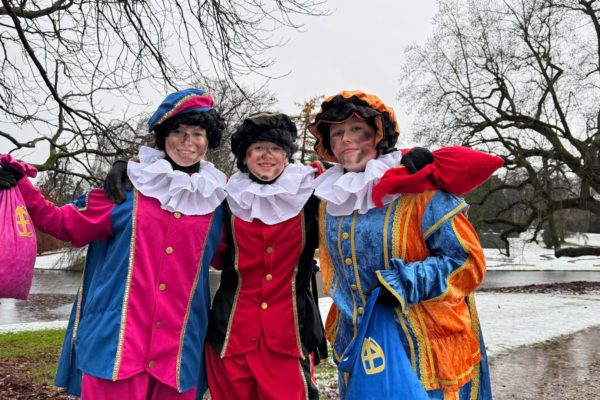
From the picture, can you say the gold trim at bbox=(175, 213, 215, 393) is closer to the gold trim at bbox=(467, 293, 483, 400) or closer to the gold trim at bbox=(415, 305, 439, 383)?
the gold trim at bbox=(415, 305, 439, 383)

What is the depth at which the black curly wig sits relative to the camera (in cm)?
248

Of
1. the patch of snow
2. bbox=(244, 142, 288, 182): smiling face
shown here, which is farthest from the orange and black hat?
the patch of snow

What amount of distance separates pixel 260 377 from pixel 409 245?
93cm

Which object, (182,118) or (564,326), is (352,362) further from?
(564,326)

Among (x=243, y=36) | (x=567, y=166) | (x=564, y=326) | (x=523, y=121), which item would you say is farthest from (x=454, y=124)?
(x=243, y=36)

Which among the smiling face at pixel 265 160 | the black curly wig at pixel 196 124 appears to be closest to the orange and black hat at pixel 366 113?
the smiling face at pixel 265 160

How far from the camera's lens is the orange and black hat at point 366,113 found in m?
2.23

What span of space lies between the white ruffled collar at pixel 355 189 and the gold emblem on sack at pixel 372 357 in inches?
21.6

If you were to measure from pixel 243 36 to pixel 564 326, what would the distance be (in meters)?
6.56

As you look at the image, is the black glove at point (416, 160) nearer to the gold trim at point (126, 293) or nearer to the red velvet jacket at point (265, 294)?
the red velvet jacket at point (265, 294)

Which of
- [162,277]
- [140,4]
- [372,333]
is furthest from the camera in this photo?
[140,4]

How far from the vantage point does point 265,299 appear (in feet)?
7.98

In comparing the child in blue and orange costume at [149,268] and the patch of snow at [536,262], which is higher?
the child in blue and orange costume at [149,268]

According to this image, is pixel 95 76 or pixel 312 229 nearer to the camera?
pixel 312 229
